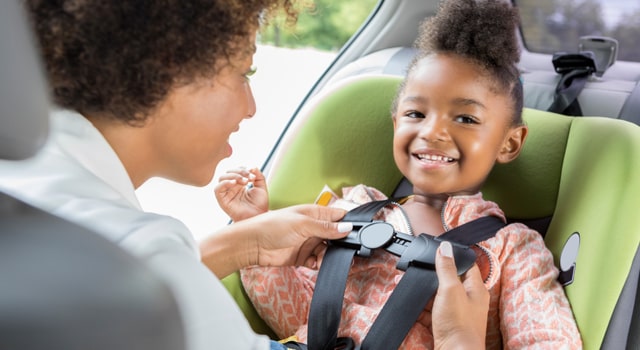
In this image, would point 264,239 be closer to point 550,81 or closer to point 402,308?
point 402,308

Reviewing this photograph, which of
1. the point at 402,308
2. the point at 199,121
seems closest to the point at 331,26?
the point at 402,308

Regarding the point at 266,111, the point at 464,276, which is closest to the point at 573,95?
the point at 464,276

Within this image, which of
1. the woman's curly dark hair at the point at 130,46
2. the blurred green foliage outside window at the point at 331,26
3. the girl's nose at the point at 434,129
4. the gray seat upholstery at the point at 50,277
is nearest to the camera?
the gray seat upholstery at the point at 50,277

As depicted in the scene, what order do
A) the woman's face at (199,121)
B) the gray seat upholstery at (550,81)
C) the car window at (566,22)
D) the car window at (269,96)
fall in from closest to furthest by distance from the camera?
the woman's face at (199,121), the gray seat upholstery at (550,81), the car window at (566,22), the car window at (269,96)

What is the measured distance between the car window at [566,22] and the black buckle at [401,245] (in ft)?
2.68

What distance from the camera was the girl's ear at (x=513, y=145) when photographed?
1.51 metres

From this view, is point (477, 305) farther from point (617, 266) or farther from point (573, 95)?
point (573, 95)

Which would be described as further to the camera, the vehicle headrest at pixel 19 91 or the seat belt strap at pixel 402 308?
the seat belt strap at pixel 402 308

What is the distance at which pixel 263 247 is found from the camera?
137 centimetres

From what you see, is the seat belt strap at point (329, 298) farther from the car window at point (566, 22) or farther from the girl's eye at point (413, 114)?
the car window at point (566, 22)

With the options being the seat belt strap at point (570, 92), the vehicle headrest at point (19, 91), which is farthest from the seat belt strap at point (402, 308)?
the vehicle headrest at point (19, 91)

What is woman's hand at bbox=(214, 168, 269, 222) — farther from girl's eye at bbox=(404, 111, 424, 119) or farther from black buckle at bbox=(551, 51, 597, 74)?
black buckle at bbox=(551, 51, 597, 74)

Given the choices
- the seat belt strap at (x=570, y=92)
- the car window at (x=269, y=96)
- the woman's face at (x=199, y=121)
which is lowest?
the car window at (x=269, y=96)

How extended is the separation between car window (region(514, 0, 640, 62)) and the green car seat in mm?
459
